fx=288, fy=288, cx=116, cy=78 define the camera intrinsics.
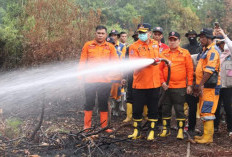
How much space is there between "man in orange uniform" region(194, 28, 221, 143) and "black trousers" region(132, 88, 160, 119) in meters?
0.91

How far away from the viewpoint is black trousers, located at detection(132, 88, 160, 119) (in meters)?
5.99

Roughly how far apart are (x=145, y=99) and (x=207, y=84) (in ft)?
4.26

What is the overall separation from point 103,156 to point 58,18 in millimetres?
7421

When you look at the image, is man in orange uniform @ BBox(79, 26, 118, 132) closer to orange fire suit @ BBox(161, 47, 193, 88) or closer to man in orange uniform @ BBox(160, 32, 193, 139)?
man in orange uniform @ BBox(160, 32, 193, 139)

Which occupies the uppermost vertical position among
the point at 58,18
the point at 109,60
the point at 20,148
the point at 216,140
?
the point at 58,18

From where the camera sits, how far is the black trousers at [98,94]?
631 cm

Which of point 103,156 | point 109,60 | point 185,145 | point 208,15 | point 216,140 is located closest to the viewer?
point 103,156

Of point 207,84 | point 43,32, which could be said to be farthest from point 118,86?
point 43,32

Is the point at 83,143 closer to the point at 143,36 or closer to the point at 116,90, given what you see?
the point at 143,36

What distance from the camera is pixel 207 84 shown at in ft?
18.8

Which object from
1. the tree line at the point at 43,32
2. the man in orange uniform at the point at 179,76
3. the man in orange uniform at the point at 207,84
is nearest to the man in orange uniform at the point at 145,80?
the man in orange uniform at the point at 179,76

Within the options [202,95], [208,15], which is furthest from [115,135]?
[208,15]

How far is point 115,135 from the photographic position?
248 inches

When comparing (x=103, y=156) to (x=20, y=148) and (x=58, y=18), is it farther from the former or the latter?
(x=58, y=18)
